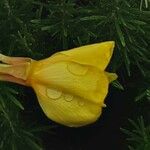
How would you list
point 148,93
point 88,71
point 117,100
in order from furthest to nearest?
point 117,100, point 148,93, point 88,71

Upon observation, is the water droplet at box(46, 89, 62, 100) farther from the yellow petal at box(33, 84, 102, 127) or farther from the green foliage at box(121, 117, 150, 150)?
the green foliage at box(121, 117, 150, 150)

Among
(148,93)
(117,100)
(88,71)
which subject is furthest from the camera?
(117,100)

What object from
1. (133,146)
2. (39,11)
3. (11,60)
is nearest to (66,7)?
(39,11)

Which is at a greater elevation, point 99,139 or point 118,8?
point 118,8

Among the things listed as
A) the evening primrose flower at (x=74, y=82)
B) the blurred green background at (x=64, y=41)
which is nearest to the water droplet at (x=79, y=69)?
the evening primrose flower at (x=74, y=82)

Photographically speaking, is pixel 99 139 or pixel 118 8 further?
pixel 99 139

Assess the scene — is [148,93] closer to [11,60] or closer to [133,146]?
[133,146]

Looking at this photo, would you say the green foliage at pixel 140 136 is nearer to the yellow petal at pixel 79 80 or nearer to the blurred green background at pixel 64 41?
the blurred green background at pixel 64 41
